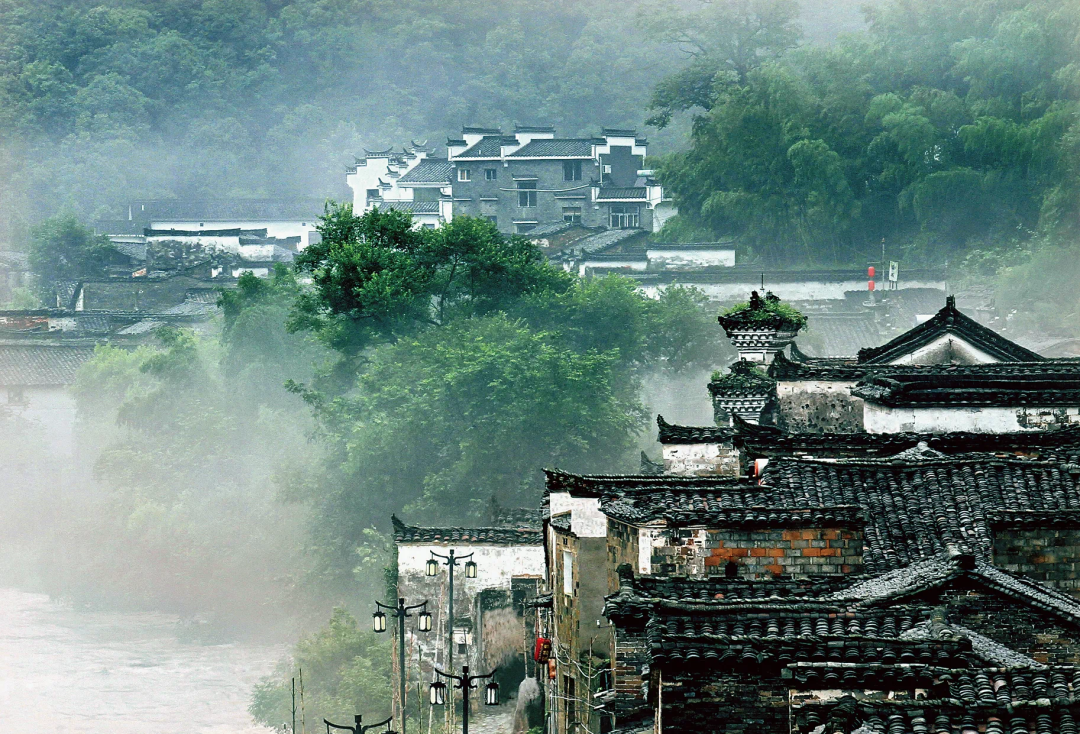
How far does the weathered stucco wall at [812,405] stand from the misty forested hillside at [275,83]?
10710 cm

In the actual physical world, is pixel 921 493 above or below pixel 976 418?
below

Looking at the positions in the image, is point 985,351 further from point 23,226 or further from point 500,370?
point 23,226

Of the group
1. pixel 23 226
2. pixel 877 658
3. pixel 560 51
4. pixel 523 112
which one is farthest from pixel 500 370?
pixel 560 51

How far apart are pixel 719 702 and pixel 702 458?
53.0 feet

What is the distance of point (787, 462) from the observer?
22531mm

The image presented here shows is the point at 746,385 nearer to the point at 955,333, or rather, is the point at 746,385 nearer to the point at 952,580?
the point at 955,333

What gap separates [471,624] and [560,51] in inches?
5642

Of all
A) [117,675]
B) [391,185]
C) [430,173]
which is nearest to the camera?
[117,675]

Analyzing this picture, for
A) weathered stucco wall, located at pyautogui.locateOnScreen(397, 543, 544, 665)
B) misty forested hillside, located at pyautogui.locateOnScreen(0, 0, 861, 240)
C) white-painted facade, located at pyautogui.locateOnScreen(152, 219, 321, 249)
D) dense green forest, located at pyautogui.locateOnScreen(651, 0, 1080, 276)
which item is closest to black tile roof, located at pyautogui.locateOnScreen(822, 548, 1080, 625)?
weathered stucco wall, located at pyautogui.locateOnScreen(397, 543, 544, 665)

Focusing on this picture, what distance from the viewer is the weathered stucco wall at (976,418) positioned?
102 feet

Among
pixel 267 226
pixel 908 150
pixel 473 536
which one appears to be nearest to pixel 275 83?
pixel 267 226

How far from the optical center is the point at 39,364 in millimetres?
90062

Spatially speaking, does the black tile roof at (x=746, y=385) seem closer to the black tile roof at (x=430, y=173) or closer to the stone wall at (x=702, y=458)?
the stone wall at (x=702, y=458)

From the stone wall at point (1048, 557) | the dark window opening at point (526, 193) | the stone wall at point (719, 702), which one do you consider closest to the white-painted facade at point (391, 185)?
the dark window opening at point (526, 193)
